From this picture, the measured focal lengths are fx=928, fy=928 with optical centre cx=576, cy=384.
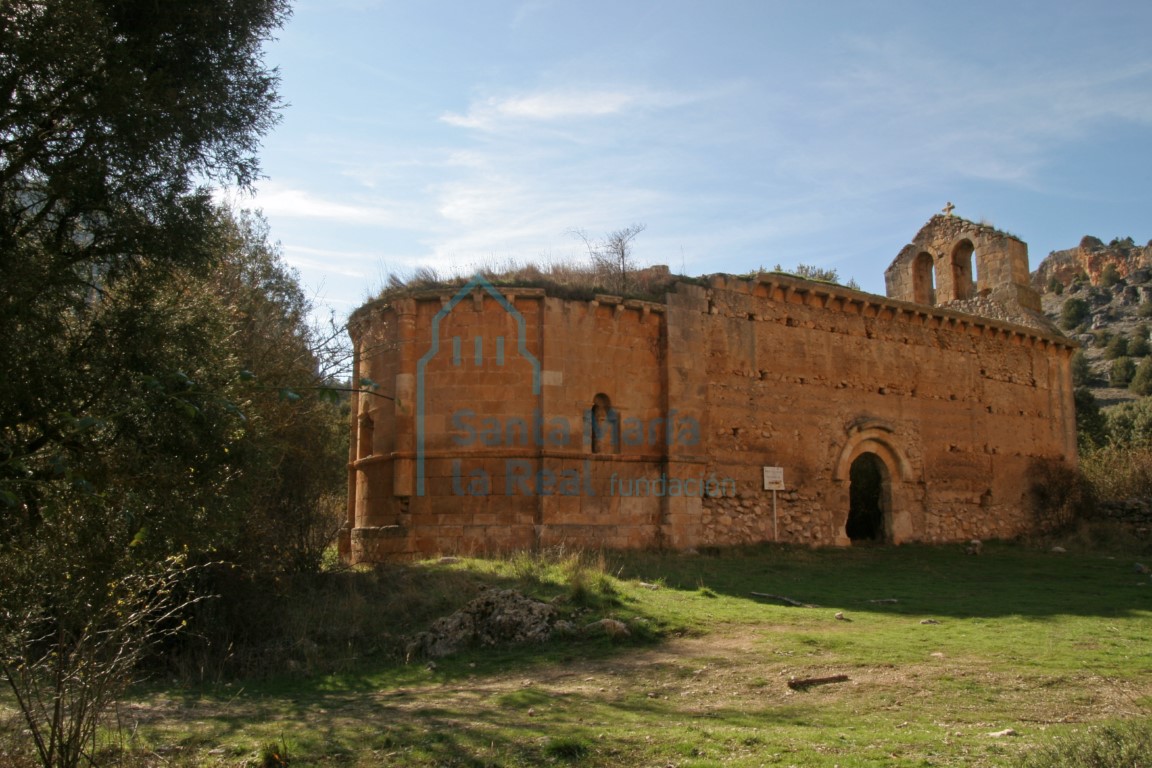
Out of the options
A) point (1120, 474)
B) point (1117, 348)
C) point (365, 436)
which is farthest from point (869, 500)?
point (1117, 348)

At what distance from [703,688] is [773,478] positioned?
413 inches

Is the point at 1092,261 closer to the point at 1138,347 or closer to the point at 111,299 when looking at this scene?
the point at 1138,347

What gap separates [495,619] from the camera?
428 inches

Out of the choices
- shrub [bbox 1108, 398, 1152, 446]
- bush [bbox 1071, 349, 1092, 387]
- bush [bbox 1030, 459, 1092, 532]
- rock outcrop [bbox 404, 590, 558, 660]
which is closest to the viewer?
rock outcrop [bbox 404, 590, 558, 660]

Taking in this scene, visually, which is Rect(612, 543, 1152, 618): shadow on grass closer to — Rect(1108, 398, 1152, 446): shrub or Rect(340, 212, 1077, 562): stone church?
Rect(340, 212, 1077, 562): stone church

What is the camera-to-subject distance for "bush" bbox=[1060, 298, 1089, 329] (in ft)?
207

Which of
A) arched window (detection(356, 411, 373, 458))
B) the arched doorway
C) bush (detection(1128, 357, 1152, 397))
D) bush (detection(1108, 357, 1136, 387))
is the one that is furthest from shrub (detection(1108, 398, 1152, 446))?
arched window (detection(356, 411, 373, 458))

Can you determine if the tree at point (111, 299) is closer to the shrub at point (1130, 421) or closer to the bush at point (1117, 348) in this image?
the shrub at point (1130, 421)

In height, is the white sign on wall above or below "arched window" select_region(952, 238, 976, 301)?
below

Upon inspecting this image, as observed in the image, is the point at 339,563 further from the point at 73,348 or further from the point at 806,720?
the point at 806,720

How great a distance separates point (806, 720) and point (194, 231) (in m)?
6.73

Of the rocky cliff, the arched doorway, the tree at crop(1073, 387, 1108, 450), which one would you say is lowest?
the arched doorway

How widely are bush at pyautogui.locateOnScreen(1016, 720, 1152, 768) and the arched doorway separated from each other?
50.7 feet

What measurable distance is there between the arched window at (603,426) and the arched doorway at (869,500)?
6.80 meters
